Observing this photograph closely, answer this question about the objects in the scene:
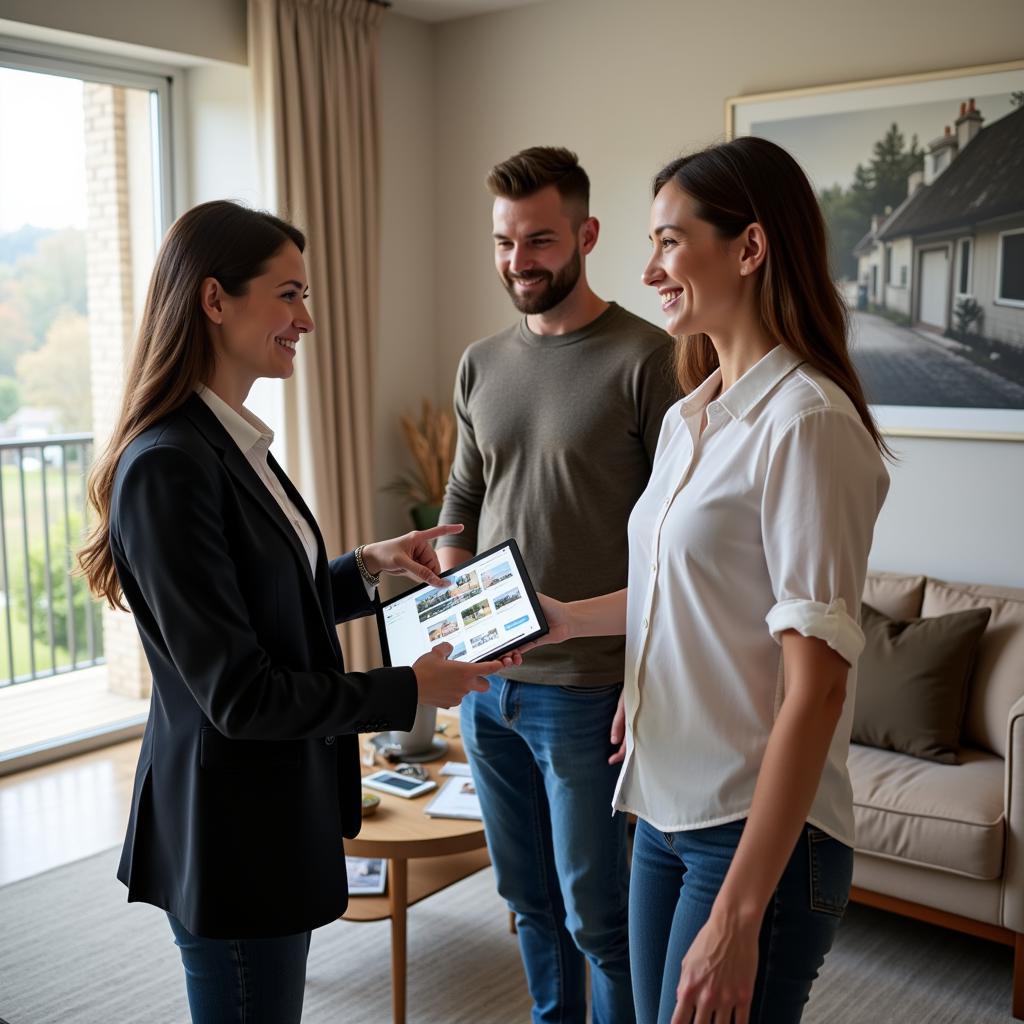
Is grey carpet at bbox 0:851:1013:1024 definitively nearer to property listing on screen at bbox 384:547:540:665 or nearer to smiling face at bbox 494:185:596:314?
property listing on screen at bbox 384:547:540:665

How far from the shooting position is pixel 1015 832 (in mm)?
2656

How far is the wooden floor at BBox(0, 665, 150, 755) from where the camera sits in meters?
4.52

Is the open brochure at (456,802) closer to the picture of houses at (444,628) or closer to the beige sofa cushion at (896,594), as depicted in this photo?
the picture of houses at (444,628)

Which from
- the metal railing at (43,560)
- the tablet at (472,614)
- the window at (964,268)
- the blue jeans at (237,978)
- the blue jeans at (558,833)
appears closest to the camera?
the blue jeans at (237,978)

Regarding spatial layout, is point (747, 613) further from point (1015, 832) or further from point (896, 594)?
point (896, 594)

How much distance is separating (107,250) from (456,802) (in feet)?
9.73

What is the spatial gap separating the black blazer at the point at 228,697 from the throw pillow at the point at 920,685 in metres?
1.94

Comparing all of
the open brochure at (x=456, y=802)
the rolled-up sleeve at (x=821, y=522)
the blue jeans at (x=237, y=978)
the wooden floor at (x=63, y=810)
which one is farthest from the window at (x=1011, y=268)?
the wooden floor at (x=63, y=810)

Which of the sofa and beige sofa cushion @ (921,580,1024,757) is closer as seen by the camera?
the sofa

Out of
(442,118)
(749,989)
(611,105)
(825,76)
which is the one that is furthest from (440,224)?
(749,989)

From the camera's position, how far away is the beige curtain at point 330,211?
163 inches

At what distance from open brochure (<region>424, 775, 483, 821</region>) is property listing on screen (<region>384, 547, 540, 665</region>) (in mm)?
746

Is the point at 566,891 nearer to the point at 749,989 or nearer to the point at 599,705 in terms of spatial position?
the point at 599,705

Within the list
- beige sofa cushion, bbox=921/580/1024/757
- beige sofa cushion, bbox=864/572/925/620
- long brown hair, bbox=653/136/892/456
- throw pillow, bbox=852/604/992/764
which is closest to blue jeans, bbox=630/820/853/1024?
long brown hair, bbox=653/136/892/456
